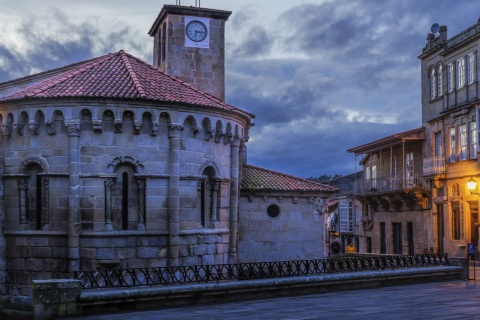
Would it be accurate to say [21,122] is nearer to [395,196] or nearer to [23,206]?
[23,206]

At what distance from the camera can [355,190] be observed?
2104 inches

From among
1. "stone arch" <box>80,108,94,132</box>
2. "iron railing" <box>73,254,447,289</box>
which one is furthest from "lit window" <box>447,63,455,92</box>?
"stone arch" <box>80,108,94,132</box>

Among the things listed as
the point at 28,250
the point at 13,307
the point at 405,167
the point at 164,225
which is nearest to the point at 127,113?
the point at 164,225

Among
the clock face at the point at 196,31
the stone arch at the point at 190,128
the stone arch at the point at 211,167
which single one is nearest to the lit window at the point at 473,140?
the clock face at the point at 196,31

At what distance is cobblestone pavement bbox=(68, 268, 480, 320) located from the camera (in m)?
16.6

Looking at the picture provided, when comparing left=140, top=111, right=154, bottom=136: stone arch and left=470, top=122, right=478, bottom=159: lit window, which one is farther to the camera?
left=470, top=122, right=478, bottom=159: lit window

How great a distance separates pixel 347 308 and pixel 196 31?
71.3 feet

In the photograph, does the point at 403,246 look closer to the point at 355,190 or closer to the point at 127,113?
the point at 355,190

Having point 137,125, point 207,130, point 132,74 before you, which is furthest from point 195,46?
point 137,125

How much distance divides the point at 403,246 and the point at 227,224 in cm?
2292

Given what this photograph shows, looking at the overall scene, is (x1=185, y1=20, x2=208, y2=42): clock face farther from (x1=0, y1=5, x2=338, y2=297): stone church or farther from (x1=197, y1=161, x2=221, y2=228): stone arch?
(x1=197, y1=161, x2=221, y2=228): stone arch

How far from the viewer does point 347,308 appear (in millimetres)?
17812

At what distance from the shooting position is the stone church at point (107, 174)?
2356 cm

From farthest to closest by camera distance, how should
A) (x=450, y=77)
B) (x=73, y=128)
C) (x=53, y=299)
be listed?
(x=450, y=77) < (x=73, y=128) < (x=53, y=299)
